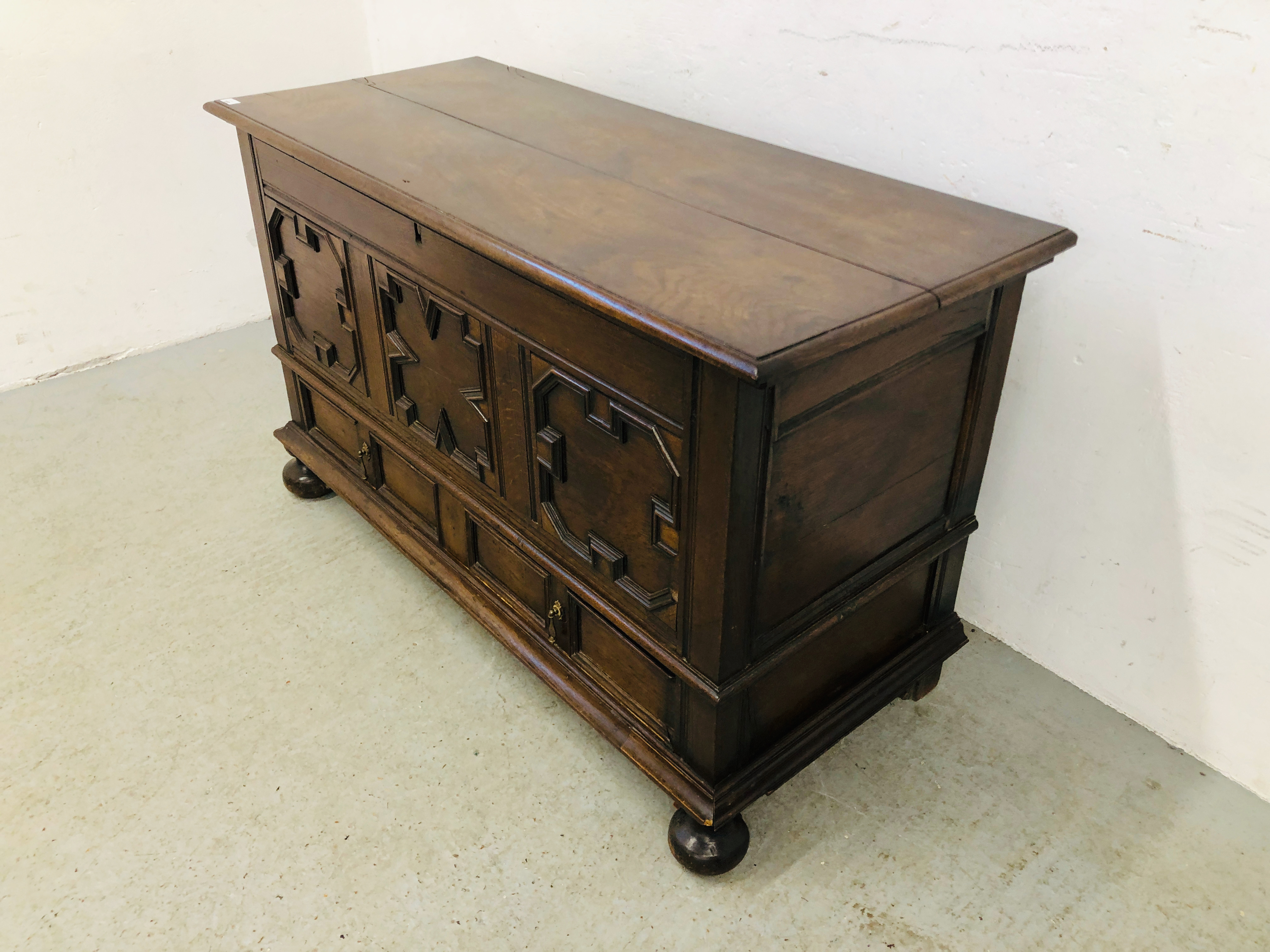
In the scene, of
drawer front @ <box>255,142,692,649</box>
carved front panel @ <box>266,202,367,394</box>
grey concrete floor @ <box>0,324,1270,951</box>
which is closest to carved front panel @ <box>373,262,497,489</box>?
drawer front @ <box>255,142,692,649</box>

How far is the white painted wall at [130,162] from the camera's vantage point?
2.79 m

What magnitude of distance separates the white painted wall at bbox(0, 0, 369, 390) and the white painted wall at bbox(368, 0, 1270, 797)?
1.58 metres

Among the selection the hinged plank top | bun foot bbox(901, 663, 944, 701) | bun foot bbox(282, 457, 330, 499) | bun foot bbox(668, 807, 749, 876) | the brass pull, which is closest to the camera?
the hinged plank top

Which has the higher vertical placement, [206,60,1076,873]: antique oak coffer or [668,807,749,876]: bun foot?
[206,60,1076,873]: antique oak coffer

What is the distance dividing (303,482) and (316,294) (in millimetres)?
569

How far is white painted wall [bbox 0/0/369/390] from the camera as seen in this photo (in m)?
2.79

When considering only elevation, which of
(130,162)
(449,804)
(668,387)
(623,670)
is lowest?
(449,804)

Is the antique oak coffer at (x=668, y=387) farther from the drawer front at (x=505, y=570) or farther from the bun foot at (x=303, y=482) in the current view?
the bun foot at (x=303, y=482)

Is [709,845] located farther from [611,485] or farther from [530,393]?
[530,393]

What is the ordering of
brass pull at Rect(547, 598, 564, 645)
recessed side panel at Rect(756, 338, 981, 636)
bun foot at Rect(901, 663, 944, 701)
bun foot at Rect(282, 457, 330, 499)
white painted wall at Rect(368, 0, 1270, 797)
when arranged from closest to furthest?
recessed side panel at Rect(756, 338, 981, 636) < white painted wall at Rect(368, 0, 1270, 797) < brass pull at Rect(547, 598, 564, 645) < bun foot at Rect(901, 663, 944, 701) < bun foot at Rect(282, 457, 330, 499)

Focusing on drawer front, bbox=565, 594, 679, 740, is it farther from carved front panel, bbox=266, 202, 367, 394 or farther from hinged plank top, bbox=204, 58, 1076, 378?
carved front panel, bbox=266, 202, 367, 394

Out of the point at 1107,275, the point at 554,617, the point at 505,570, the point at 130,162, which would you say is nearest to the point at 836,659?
the point at 554,617

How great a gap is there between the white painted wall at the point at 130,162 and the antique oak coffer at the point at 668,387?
108 cm

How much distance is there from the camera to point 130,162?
2.98 meters
